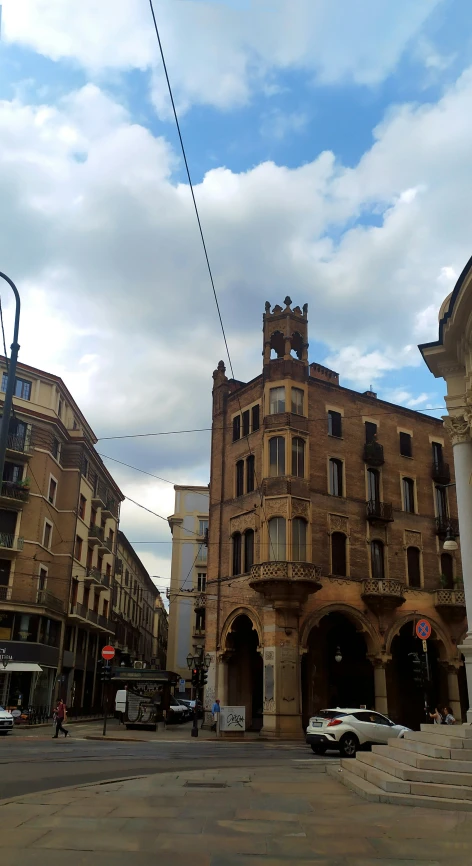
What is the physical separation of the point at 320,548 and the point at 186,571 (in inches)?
1470

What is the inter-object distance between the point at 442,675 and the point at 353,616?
6.88m

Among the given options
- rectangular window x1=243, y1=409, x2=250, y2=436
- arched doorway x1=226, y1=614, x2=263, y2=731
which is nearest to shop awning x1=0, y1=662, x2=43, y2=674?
arched doorway x1=226, y1=614, x2=263, y2=731

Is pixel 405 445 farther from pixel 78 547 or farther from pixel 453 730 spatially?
pixel 453 730

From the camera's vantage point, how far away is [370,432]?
40156 millimetres

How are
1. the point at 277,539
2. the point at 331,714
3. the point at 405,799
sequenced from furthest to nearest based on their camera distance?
1. the point at 277,539
2. the point at 331,714
3. the point at 405,799

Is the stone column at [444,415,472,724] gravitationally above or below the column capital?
below

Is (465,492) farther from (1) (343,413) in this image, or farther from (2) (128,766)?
(1) (343,413)

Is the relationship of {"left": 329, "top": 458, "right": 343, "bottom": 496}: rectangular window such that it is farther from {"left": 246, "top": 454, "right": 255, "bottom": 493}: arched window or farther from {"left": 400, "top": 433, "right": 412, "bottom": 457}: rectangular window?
{"left": 400, "top": 433, "right": 412, "bottom": 457}: rectangular window

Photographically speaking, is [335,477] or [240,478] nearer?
[335,477]

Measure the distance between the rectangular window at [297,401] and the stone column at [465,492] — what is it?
18913mm

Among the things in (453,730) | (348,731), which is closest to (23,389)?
(348,731)

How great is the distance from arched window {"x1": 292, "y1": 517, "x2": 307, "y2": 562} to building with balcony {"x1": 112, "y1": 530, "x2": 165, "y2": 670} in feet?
98.2

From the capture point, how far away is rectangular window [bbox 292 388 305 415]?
3697cm

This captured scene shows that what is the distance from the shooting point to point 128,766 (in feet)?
54.9
